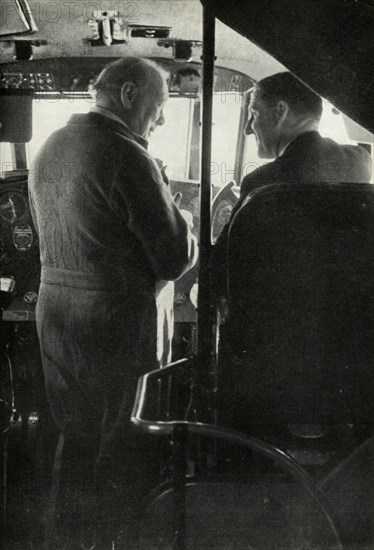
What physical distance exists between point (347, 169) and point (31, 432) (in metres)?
2.13

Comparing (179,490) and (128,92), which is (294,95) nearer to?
(128,92)

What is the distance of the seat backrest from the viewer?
1907mm

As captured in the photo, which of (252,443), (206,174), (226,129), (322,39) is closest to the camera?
(252,443)

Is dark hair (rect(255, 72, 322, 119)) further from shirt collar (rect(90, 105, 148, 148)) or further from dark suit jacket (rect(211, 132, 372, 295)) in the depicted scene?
shirt collar (rect(90, 105, 148, 148))

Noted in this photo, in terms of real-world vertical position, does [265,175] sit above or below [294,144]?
below

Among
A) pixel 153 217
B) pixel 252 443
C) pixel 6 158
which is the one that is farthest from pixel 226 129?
pixel 252 443

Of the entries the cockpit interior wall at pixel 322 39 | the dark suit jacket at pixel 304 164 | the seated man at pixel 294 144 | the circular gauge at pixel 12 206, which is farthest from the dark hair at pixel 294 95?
the circular gauge at pixel 12 206

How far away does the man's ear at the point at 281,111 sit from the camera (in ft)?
7.66

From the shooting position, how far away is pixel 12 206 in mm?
3188

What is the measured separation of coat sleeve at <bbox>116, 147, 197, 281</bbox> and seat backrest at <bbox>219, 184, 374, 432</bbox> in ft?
0.98

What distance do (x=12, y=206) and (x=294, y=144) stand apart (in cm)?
166

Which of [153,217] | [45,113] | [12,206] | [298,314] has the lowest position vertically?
[298,314]

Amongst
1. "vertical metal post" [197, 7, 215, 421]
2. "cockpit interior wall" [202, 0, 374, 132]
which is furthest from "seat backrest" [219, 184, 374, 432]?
"cockpit interior wall" [202, 0, 374, 132]

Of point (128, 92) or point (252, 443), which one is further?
point (128, 92)
